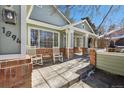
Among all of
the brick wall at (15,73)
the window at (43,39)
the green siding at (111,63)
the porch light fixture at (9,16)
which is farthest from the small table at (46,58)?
the porch light fixture at (9,16)

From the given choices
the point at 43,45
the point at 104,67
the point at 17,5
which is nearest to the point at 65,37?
the point at 43,45

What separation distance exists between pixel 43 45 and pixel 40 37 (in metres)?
0.52

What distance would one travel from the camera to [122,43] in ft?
27.0

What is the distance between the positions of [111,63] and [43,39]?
403cm

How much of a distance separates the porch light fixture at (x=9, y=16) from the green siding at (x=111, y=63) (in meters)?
3.95

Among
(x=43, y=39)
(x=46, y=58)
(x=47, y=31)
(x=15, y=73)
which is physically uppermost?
(x=47, y=31)

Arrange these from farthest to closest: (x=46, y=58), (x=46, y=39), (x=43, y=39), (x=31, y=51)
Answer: (x=46, y=39) < (x=43, y=39) < (x=46, y=58) < (x=31, y=51)

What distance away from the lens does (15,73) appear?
173 cm

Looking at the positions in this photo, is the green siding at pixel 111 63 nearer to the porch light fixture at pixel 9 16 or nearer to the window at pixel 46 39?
the window at pixel 46 39

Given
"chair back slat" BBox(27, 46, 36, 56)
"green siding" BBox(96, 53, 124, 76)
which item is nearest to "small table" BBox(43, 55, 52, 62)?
"chair back slat" BBox(27, 46, 36, 56)

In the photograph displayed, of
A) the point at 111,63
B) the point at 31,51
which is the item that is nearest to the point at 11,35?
the point at 111,63

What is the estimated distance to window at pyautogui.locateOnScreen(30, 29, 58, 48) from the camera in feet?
21.7

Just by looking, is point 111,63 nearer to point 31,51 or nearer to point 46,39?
point 31,51
